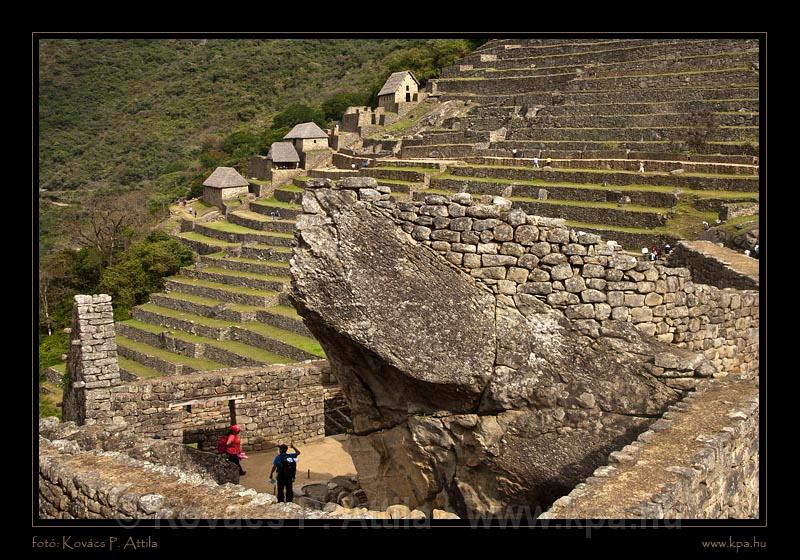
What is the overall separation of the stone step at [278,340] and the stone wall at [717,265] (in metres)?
11.0

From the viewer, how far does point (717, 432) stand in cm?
498

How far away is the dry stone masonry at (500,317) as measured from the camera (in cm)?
576

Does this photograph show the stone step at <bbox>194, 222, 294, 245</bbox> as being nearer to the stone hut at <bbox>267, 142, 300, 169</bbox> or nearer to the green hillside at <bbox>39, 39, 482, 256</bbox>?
the stone hut at <bbox>267, 142, 300, 169</bbox>

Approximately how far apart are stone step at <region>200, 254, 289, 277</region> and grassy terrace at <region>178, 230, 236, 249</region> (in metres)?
1.44

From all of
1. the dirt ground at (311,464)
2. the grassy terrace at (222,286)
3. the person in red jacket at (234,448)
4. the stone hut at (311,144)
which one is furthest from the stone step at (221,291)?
the person in red jacket at (234,448)

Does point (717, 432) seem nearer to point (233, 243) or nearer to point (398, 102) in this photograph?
point (233, 243)

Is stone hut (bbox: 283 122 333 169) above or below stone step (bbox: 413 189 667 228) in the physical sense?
above

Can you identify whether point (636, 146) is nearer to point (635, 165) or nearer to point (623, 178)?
point (635, 165)

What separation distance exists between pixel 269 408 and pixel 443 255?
5.28 meters

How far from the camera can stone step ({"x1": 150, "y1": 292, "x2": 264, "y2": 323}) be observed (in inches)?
1044

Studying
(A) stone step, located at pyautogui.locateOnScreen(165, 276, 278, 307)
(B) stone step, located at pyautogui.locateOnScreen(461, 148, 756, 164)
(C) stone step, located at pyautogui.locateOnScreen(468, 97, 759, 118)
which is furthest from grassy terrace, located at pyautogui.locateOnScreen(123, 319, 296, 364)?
(C) stone step, located at pyautogui.locateOnScreen(468, 97, 759, 118)

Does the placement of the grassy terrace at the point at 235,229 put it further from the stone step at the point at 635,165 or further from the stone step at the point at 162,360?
the stone step at the point at 635,165

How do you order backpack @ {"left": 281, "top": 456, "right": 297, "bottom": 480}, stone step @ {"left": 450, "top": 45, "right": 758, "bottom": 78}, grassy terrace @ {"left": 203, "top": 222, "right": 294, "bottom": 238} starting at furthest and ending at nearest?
1. stone step @ {"left": 450, "top": 45, "right": 758, "bottom": 78}
2. grassy terrace @ {"left": 203, "top": 222, "right": 294, "bottom": 238}
3. backpack @ {"left": 281, "top": 456, "right": 297, "bottom": 480}

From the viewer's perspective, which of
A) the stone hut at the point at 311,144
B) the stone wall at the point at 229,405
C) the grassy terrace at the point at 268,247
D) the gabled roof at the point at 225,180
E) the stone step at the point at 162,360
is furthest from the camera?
the stone hut at the point at 311,144
